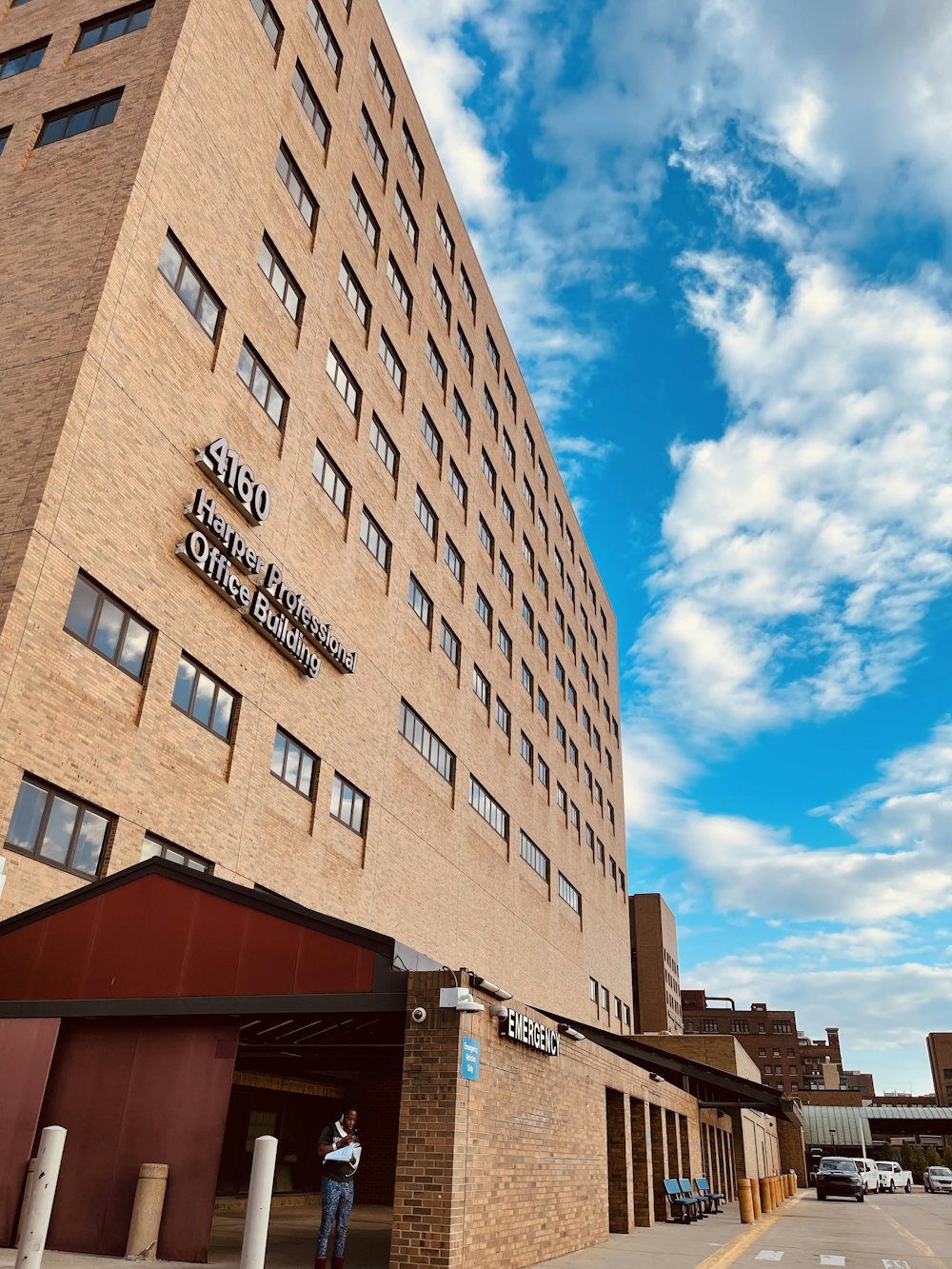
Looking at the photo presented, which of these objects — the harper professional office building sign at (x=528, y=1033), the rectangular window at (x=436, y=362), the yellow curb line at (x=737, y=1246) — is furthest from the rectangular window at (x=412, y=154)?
the yellow curb line at (x=737, y=1246)

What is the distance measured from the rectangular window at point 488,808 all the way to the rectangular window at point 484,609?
6.74 metres

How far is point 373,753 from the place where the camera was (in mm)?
25219

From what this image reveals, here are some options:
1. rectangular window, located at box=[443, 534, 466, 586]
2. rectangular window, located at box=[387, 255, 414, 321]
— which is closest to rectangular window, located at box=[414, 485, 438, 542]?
rectangular window, located at box=[443, 534, 466, 586]

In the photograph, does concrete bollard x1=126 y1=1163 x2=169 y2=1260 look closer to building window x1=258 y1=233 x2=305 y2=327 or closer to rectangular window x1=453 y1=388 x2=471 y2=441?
building window x1=258 y1=233 x2=305 y2=327

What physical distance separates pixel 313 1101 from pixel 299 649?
1079cm

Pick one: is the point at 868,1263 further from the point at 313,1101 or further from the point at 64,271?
the point at 64,271

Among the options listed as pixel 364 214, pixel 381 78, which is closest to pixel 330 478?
pixel 364 214

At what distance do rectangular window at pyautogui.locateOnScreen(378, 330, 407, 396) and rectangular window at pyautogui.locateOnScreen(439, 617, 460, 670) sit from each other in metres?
8.05

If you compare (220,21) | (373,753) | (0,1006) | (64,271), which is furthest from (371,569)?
(0,1006)

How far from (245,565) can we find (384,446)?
1047 cm

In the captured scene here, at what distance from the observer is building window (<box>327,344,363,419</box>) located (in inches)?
1001

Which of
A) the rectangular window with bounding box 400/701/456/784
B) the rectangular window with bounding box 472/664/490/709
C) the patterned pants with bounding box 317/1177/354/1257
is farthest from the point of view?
the rectangular window with bounding box 472/664/490/709

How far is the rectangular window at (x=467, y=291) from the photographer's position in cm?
3912

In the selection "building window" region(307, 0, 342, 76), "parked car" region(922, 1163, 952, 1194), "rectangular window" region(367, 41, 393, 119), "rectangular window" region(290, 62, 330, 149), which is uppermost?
"rectangular window" region(367, 41, 393, 119)
